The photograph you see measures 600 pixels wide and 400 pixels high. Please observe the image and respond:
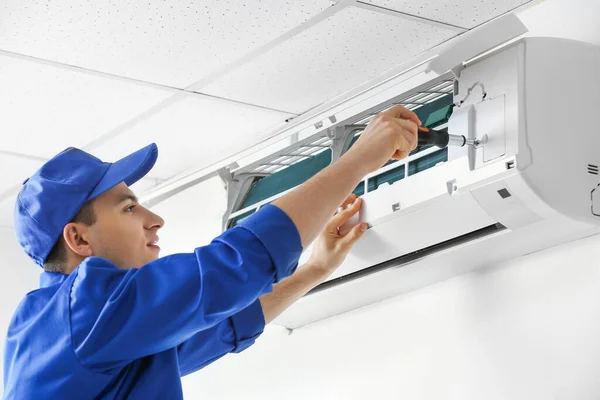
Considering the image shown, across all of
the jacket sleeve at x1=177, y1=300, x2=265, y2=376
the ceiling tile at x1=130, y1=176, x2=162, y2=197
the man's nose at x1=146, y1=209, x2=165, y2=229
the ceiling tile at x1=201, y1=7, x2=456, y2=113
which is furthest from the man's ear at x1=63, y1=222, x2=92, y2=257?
the ceiling tile at x1=130, y1=176, x2=162, y2=197

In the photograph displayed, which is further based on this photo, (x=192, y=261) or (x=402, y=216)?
(x=402, y=216)

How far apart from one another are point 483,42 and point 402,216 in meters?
0.36

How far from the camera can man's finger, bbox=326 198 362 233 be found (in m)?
1.89

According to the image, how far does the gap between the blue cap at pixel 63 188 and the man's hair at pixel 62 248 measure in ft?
0.04

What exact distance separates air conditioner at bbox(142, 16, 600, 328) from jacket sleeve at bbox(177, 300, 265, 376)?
25 cm

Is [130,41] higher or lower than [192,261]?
higher

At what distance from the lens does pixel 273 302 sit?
192 cm

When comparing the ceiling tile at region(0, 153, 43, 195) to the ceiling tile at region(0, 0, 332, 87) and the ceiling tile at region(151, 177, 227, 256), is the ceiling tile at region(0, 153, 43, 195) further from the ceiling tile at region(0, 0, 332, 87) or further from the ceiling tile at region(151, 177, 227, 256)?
the ceiling tile at region(0, 0, 332, 87)

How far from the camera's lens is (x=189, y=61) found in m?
2.09

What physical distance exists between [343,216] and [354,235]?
6cm

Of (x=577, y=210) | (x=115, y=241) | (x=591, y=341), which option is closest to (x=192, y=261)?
(x=115, y=241)

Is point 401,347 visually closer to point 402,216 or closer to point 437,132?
point 402,216

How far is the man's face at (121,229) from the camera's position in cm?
160

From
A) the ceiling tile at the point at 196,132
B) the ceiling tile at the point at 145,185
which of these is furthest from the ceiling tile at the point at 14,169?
the ceiling tile at the point at 145,185
